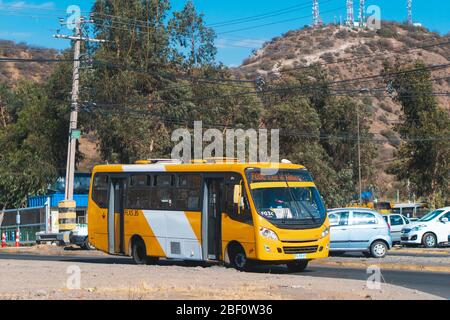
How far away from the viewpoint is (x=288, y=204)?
21.3m

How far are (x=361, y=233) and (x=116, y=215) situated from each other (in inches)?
324

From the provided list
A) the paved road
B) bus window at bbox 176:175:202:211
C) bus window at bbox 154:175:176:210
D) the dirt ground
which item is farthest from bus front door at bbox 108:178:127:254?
the paved road

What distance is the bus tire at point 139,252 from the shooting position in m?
24.9

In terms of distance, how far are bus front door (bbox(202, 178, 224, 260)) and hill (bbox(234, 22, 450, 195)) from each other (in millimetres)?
77377

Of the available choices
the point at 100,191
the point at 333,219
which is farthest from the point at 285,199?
the point at 100,191

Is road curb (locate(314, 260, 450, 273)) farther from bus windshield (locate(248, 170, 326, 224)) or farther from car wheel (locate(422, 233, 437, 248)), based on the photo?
car wheel (locate(422, 233, 437, 248))

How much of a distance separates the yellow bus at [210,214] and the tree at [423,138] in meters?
33.9

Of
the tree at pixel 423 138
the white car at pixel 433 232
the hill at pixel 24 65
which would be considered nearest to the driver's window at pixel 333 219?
the white car at pixel 433 232

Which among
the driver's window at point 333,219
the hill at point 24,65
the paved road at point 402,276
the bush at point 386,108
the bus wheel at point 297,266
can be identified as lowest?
the paved road at point 402,276

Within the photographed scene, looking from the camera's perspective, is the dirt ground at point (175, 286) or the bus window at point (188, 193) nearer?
the dirt ground at point (175, 286)

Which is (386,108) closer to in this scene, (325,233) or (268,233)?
(325,233)

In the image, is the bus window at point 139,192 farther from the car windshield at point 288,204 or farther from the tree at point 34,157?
the tree at point 34,157

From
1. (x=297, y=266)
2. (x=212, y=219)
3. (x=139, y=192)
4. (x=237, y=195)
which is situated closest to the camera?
(x=237, y=195)
